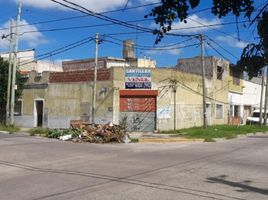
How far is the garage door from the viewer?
33812 millimetres

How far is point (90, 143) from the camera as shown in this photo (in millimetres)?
24203

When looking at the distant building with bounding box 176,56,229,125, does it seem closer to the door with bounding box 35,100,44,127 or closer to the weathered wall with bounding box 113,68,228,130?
the weathered wall with bounding box 113,68,228,130

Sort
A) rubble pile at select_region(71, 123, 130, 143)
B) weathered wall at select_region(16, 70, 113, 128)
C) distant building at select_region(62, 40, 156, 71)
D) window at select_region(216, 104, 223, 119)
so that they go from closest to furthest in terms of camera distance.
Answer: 1. rubble pile at select_region(71, 123, 130, 143)
2. weathered wall at select_region(16, 70, 113, 128)
3. distant building at select_region(62, 40, 156, 71)
4. window at select_region(216, 104, 223, 119)

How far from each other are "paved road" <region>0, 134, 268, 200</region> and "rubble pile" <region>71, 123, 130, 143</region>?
539 centimetres

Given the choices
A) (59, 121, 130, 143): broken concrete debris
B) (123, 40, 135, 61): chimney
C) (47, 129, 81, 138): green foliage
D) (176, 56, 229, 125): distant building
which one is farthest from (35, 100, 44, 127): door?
(176, 56, 229, 125): distant building

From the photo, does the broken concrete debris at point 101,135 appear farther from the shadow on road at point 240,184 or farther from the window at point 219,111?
the window at point 219,111

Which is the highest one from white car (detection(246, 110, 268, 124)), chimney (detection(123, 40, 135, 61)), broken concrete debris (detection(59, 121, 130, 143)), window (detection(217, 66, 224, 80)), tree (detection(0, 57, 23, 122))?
chimney (detection(123, 40, 135, 61))

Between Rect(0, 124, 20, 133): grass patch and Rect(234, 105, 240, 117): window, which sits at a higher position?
Rect(234, 105, 240, 117): window

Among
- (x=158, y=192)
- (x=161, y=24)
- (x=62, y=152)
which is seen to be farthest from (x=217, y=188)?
(x=62, y=152)

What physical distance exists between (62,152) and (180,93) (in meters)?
19.0

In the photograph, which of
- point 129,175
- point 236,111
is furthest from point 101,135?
point 236,111

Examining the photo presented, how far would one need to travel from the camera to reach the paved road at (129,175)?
9.64 metres

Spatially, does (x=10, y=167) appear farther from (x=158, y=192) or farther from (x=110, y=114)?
(x=110, y=114)

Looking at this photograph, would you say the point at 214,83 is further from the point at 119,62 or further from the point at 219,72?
the point at 119,62
